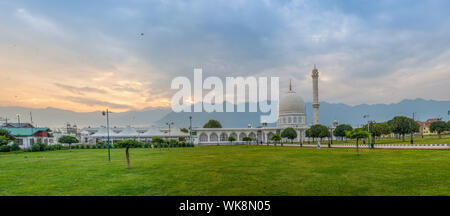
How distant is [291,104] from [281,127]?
10812mm

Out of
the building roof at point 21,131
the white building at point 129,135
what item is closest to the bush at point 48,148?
the building roof at point 21,131

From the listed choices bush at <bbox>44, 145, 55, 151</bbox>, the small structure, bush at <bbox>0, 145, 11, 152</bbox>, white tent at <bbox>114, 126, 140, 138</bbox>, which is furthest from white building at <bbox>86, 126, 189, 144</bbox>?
bush at <bbox>0, 145, 11, 152</bbox>

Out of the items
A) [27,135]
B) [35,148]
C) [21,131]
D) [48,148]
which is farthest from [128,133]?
[35,148]

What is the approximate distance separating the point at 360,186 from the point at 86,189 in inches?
503

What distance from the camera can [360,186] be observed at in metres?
11.4

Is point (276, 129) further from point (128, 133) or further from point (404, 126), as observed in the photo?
point (128, 133)

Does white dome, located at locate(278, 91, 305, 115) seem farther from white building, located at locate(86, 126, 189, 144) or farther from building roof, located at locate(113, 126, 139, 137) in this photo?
building roof, located at locate(113, 126, 139, 137)

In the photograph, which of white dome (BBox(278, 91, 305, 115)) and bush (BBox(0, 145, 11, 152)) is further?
white dome (BBox(278, 91, 305, 115))

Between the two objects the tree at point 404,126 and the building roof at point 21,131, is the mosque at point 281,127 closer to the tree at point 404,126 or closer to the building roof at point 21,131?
the tree at point 404,126

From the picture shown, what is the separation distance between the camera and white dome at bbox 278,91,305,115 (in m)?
98.3
